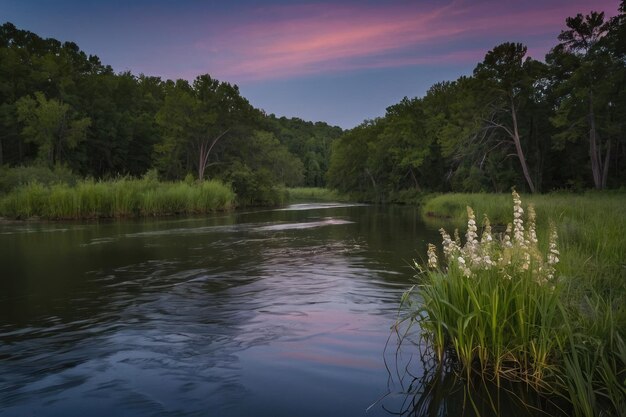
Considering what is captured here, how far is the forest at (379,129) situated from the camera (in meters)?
40.5

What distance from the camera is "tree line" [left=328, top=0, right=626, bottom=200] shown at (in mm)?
38500

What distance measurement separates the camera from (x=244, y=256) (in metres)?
17.7

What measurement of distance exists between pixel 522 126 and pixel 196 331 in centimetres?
4931

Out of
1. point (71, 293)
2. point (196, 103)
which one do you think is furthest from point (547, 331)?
point (196, 103)

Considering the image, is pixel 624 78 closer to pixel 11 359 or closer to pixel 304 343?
pixel 304 343

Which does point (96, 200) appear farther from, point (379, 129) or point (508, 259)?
point (379, 129)

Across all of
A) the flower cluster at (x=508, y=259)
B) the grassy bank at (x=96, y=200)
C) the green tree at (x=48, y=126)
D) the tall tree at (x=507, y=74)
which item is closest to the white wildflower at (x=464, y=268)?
the flower cluster at (x=508, y=259)

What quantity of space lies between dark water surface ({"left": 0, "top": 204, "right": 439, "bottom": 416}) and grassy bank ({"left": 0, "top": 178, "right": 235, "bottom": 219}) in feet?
47.8

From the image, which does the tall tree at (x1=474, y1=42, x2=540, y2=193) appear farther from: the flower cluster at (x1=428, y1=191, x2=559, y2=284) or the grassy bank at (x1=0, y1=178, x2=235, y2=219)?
the flower cluster at (x1=428, y1=191, x2=559, y2=284)

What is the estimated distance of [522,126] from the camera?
1986 inches

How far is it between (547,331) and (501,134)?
4667 centimetres

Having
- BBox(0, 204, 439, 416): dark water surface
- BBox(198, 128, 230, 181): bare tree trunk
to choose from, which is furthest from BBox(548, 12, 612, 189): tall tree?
BBox(198, 128, 230, 181): bare tree trunk

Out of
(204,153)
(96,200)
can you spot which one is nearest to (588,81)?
(96,200)

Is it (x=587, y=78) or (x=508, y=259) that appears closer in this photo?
(x=508, y=259)
